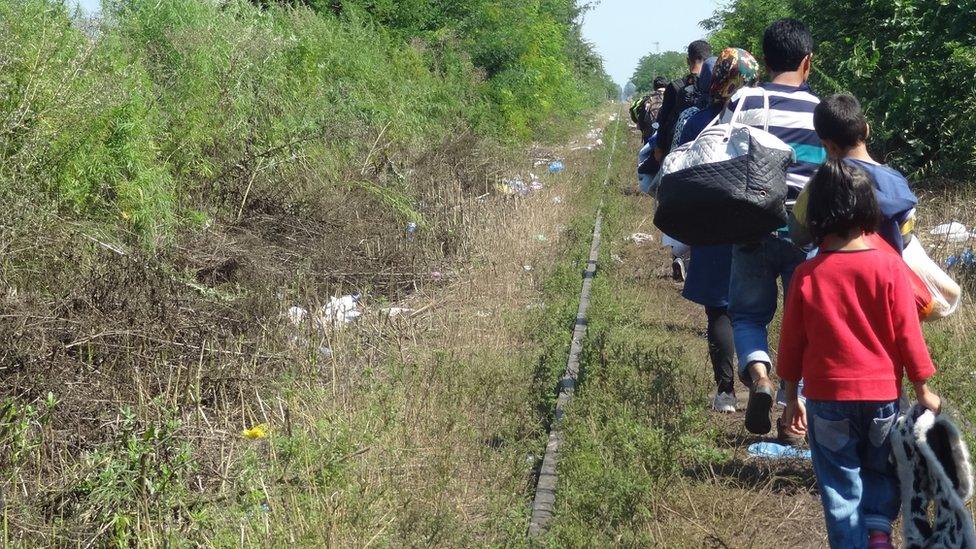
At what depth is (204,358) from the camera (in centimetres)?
669

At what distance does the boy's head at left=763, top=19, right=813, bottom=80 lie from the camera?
5699mm

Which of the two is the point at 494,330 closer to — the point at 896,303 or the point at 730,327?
the point at 730,327

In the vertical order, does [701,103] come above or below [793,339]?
above

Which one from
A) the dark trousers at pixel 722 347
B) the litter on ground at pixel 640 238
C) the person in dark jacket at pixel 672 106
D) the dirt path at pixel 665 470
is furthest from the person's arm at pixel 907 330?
the litter on ground at pixel 640 238

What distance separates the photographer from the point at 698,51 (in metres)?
8.77

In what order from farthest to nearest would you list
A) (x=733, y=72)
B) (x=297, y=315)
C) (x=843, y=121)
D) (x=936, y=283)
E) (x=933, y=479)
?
Answer: (x=297, y=315) < (x=733, y=72) < (x=843, y=121) < (x=936, y=283) < (x=933, y=479)

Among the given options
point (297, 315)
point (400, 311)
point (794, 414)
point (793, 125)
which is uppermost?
point (793, 125)

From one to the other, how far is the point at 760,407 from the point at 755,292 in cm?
65

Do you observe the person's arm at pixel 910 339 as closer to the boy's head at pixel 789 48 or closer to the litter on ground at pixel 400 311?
the boy's head at pixel 789 48

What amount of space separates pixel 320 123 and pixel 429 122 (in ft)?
14.4

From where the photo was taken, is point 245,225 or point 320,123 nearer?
point 245,225

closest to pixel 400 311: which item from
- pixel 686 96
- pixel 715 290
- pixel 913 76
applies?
pixel 686 96

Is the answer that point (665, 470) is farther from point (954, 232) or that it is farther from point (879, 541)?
point (954, 232)

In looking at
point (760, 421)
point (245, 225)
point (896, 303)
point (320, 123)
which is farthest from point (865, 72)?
point (896, 303)
